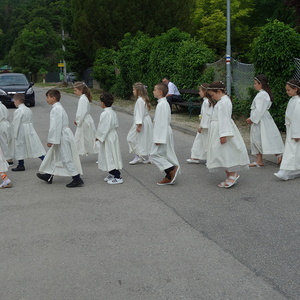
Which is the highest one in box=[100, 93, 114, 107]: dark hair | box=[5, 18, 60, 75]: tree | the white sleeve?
box=[100, 93, 114, 107]: dark hair

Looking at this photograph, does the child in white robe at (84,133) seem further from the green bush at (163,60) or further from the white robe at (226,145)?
the green bush at (163,60)

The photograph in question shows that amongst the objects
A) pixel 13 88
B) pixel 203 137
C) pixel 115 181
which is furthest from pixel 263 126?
pixel 13 88

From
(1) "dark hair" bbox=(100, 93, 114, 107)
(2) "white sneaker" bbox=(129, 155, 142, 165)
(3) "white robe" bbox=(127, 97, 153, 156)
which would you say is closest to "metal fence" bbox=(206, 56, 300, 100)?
(3) "white robe" bbox=(127, 97, 153, 156)

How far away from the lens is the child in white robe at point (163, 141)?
7703 mm

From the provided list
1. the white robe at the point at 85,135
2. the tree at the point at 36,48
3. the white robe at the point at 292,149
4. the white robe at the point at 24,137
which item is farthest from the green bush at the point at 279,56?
the tree at the point at 36,48

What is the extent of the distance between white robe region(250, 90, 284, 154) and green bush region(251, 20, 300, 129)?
3314mm

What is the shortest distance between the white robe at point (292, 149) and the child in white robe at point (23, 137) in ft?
15.0

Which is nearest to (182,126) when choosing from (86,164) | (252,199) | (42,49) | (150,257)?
(86,164)

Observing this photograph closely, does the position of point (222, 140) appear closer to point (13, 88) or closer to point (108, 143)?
point (108, 143)

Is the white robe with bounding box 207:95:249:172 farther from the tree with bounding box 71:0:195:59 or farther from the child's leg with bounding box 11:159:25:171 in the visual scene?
the tree with bounding box 71:0:195:59

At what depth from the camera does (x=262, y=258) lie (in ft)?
15.3

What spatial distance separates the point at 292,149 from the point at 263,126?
1293 millimetres

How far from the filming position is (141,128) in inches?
387

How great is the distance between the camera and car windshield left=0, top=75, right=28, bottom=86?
24516 mm
